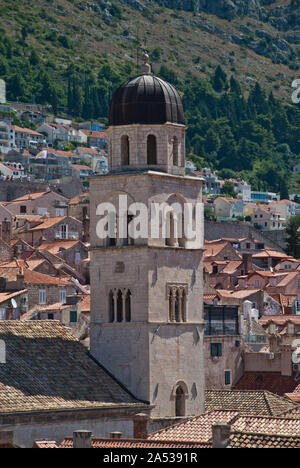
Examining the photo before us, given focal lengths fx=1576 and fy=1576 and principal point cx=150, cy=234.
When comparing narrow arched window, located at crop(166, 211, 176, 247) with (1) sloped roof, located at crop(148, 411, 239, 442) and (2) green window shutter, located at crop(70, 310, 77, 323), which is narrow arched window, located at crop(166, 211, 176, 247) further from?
(2) green window shutter, located at crop(70, 310, 77, 323)

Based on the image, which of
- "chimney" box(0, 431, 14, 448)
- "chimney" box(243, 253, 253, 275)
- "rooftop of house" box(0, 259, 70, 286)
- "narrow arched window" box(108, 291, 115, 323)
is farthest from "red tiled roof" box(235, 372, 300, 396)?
"chimney" box(243, 253, 253, 275)

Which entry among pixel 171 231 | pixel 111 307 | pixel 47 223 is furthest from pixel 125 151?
pixel 47 223

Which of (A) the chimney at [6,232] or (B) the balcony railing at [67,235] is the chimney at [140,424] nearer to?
(A) the chimney at [6,232]

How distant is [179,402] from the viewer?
56812 mm

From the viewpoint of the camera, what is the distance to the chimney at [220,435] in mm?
39688

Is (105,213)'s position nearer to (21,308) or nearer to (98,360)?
(98,360)

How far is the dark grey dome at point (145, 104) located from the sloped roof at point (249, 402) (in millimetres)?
11414

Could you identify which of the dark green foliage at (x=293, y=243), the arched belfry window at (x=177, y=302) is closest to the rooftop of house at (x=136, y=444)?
the arched belfry window at (x=177, y=302)

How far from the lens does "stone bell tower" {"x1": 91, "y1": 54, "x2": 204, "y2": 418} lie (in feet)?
183

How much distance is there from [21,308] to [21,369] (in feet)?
133

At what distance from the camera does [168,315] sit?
185 feet

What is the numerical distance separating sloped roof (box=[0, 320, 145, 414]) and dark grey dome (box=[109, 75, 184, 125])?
7.96 m
